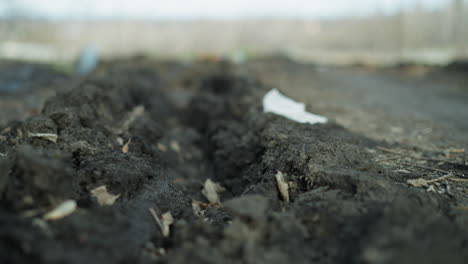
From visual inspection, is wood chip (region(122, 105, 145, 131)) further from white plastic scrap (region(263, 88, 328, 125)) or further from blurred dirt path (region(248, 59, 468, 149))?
blurred dirt path (region(248, 59, 468, 149))

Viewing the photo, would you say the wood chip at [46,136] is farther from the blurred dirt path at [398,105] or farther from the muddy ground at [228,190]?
the blurred dirt path at [398,105]

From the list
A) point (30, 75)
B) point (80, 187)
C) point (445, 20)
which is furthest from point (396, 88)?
point (30, 75)

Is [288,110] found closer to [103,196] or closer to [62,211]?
[103,196]

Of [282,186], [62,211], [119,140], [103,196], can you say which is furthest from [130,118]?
[62,211]

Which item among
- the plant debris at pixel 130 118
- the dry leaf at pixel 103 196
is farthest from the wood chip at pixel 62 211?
the plant debris at pixel 130 118

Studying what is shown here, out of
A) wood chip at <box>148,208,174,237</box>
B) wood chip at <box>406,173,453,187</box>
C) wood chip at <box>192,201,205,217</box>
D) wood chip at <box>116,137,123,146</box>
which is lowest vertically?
wood chip at <box>192,201,205,217</box>

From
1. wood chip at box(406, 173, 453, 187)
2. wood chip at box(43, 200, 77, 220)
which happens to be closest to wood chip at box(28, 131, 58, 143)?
wood chip at box(43, 200, 77, 220)

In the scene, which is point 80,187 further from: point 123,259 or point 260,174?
point 260,174
